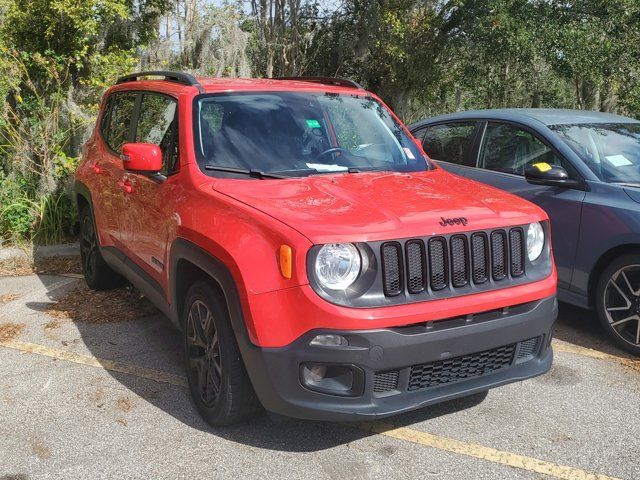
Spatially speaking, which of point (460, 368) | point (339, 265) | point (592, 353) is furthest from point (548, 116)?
point (339, 265)

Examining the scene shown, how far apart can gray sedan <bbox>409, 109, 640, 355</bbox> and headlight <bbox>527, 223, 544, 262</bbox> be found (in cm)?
129

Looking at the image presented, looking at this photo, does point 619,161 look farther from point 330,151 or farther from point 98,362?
point 98,362

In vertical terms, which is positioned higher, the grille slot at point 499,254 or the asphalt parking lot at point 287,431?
the grille slot at point 499,254

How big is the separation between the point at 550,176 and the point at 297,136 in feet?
6.61

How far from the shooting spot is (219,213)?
10.8 feet

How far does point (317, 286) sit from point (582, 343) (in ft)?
9.43

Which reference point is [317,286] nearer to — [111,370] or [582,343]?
[111,370]

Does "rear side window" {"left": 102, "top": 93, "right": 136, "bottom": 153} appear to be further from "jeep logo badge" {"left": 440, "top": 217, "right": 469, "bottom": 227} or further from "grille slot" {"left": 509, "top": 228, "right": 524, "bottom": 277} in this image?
"grille slot" {"left": 509, "top": 228, "right": 524, "bottom": 277}

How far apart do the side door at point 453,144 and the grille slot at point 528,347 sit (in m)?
2.71

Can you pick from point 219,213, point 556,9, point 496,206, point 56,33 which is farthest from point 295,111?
point 556,9

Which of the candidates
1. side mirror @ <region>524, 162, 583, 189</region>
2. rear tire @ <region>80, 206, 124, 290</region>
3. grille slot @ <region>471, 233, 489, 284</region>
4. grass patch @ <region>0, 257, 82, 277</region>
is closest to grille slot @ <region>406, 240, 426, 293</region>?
grille slot @ <region>471, 233, 489, 284</region>

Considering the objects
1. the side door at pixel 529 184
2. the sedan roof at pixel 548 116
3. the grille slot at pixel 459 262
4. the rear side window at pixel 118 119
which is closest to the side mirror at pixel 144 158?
the rear side window at pixel 118 119

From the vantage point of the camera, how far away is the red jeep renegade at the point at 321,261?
9.34ft

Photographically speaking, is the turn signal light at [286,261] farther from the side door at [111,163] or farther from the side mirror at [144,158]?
the side door at [111,163]
